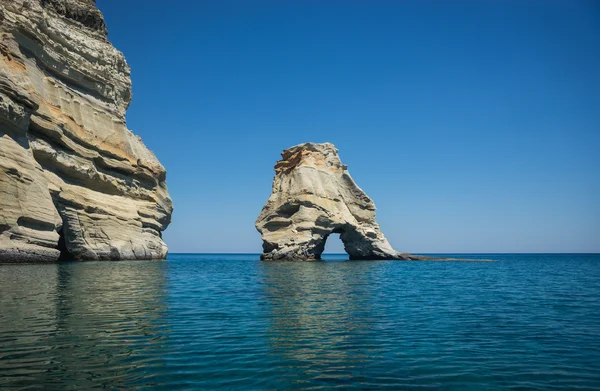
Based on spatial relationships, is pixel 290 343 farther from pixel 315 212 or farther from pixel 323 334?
pixel 315 212

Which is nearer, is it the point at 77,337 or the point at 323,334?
the point at 77,337

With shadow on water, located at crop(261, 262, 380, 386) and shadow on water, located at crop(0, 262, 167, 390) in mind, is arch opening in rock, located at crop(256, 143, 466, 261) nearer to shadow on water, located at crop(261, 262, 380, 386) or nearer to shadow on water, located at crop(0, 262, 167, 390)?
shadow on water, located at crop(261, 262, 380, 386)

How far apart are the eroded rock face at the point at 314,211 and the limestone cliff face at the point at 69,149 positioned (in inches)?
669

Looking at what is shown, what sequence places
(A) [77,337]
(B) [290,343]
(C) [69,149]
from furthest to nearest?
(C) [69,149] < (B) [290,343] < (A) [77,337]

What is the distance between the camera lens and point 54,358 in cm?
873

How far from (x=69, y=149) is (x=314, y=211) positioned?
33.1 metres

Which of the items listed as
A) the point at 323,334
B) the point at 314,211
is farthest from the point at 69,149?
the point at 323,334

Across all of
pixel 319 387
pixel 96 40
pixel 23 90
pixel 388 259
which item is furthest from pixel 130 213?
pixel 319 387

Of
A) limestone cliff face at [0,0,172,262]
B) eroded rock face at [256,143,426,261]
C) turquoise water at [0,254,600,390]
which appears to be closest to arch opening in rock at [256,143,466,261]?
eroded rock face at [256,143,426,261]

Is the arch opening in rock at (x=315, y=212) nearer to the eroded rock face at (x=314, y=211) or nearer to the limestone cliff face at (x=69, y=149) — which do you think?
the eroded rock face at (x=314, y=211)

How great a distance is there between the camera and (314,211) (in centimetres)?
6244

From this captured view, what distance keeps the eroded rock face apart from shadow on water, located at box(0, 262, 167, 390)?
4332 cm

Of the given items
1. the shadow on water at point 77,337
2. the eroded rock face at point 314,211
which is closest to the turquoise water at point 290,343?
the shadow on water at point 77,337

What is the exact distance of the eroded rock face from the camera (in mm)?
62375
